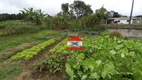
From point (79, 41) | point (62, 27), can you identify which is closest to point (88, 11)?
point (62, 27)

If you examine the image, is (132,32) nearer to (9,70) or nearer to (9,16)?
(9,70)

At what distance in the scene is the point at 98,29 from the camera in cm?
1691

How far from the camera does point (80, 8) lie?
33875mm

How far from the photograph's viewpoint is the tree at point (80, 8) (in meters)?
33.4

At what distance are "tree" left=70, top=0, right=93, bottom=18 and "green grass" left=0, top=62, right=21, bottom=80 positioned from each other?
94.4 ft

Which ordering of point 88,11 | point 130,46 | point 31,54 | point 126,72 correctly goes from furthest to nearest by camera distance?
point 88,11
point 31,54
point 130,46
point 126,72

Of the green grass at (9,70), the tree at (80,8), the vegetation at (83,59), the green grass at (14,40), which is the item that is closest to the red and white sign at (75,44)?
the vegetation at (83,59)

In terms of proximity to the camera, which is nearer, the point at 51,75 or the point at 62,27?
the point at 51,75

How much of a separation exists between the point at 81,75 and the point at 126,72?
37cm

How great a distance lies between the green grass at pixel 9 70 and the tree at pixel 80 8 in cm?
2878

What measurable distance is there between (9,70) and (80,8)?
30.3 meters

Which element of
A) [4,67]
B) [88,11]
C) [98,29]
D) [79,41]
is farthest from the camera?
[88,11]

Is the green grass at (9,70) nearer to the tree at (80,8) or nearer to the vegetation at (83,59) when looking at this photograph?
the vegetation at (83,59)

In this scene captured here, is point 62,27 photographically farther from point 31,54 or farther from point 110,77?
point 110,77
